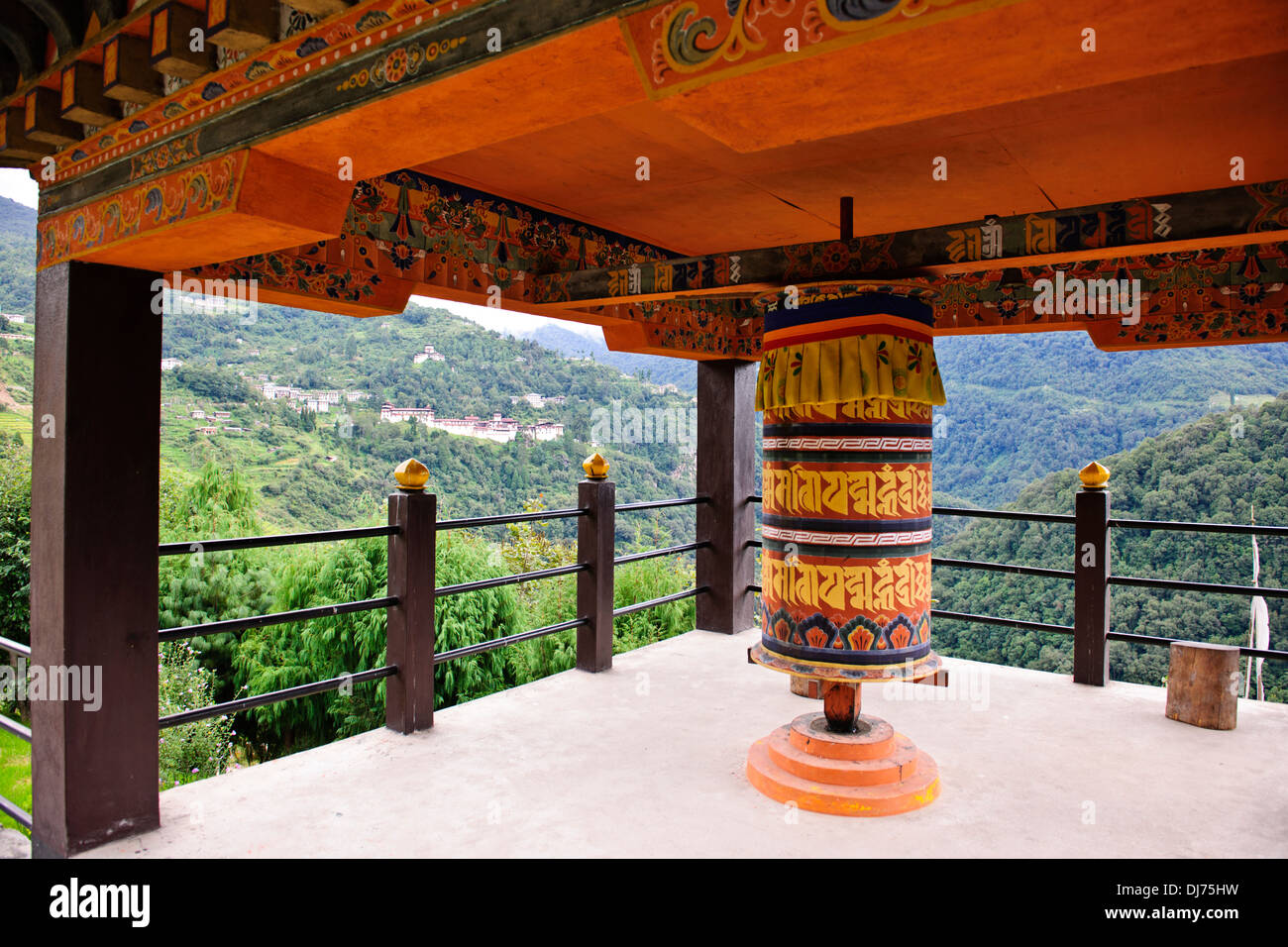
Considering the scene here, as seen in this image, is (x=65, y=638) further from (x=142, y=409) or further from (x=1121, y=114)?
(x=1121, y=114)

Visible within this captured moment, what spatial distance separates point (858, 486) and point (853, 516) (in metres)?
0.10

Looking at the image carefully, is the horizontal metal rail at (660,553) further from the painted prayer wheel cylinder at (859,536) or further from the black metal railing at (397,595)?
the painted prayer wheel cylinder at (859,536)

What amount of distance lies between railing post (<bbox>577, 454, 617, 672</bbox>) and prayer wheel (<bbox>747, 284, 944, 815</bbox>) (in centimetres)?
157

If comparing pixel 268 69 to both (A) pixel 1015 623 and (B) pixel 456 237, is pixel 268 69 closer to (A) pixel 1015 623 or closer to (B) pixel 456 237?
(B) pixel 456 237

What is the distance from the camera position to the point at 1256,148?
2.76 metres

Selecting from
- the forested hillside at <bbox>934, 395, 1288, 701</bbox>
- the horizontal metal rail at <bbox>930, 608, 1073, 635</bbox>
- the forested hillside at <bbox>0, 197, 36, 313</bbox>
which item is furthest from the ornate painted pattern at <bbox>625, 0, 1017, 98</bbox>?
the forested hillside at <bbox>0, 197, 36, 313</bbox>

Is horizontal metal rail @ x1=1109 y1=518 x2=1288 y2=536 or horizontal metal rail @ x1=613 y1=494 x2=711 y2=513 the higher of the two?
horizontal metal rail @ x1=613 y1=494 x2=711 y2=513

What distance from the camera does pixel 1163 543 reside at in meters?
15.5

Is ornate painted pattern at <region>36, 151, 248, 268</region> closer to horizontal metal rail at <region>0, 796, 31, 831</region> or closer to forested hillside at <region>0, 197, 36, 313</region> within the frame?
horizontal metal rail at <region>0, 796, 31, 831</region>

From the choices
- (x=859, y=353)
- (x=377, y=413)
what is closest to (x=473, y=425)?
(x=377, y=413)

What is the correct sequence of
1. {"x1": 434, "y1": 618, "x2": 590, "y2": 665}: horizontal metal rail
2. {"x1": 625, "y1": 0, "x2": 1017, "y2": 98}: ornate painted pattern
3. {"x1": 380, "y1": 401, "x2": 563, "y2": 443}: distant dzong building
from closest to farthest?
{"x1": 625, "y1": 0, "x2": 1017, "y2": 98}: ornate painted pattern → {"x1": 434, "y1": 618, "x2": 590, "y2": 665}: horizontal metal rail → {"x1": 380, "y1": 401, "x2": 563, "y2": 443}: distant dzong building

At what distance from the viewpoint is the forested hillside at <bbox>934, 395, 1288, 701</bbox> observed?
1383 centimetres

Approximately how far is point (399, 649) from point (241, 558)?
13.4 metres
